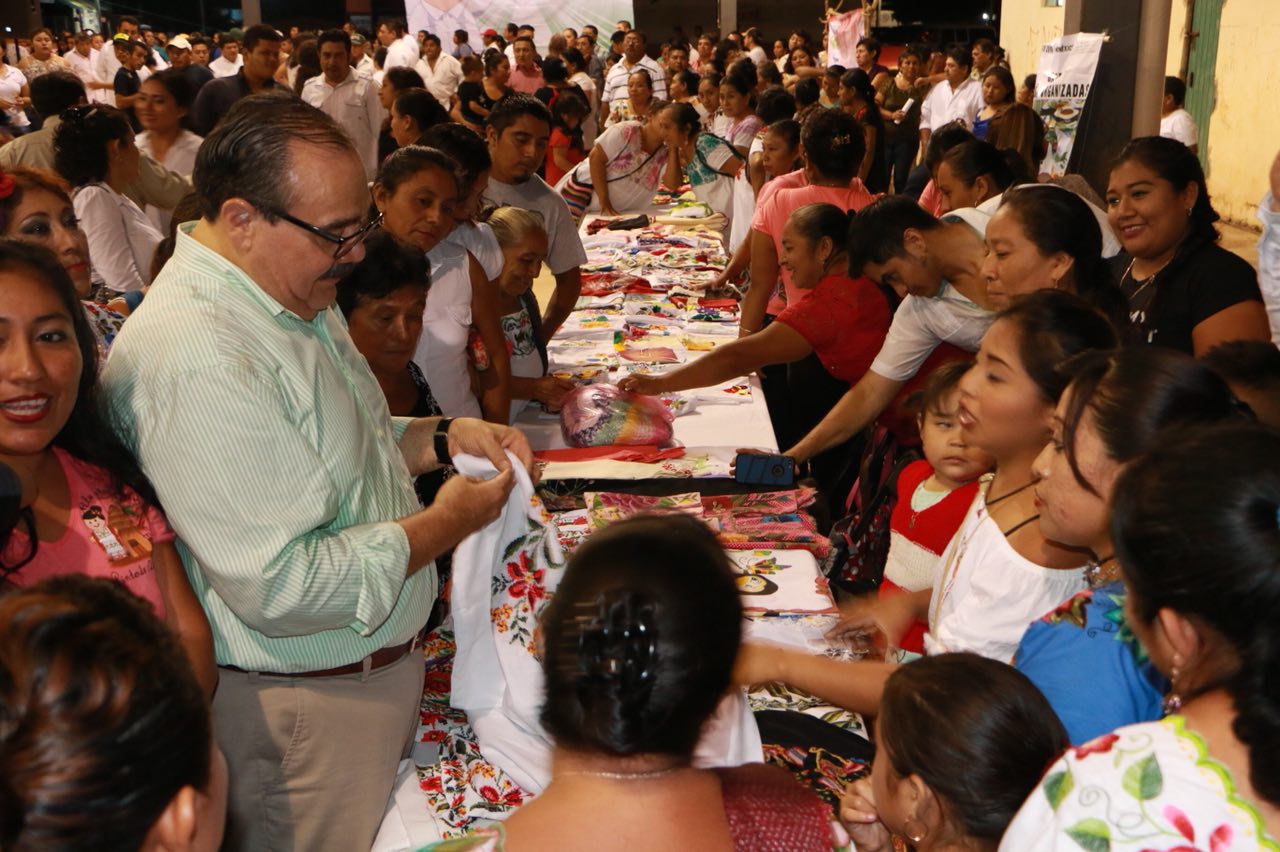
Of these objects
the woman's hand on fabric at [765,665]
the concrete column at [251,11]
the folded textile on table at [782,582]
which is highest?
the concrete column at [251,11]

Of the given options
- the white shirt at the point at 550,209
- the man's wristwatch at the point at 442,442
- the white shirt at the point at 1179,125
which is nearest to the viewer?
the man's wristwatch at the point at 442,442

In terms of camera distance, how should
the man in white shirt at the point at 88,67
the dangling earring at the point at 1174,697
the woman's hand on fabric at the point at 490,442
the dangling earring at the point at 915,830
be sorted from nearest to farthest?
1. the dangling earring at the point at 1174,697
2. the dangling earring at the point at 915,830
3. the woman's hand on fabric at the point at 490,442
4. the man in white shirt at the point at 88,67

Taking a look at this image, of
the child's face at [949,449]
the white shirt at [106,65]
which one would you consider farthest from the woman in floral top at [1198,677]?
the white shirt at [106,65]

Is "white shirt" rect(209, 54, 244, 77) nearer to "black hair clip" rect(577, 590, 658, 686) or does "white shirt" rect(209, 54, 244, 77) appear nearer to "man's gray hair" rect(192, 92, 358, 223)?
"man's gray hair" rect(192, 92, 358, 223)

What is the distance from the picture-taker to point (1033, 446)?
1.95 m

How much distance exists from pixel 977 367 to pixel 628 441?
1365 millimetres

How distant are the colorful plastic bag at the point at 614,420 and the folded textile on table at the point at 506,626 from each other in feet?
4.19

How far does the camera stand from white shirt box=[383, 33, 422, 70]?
13.4 metres

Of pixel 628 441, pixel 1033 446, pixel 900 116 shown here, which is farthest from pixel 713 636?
pixel 900 116

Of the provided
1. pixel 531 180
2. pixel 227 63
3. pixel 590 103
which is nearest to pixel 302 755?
pixel 531 180

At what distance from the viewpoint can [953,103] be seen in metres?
8.79

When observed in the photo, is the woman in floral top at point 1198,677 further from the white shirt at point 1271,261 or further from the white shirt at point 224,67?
the white shirt at point 224,67

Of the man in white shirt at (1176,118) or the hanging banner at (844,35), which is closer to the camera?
the man in white shirt at (1176,118)

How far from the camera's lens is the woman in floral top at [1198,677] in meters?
1.00
